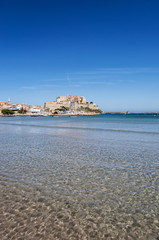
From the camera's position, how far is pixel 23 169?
8516 mm

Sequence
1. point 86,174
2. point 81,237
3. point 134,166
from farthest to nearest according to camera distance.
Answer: point 134,166 < point 86,174 < point 81,237

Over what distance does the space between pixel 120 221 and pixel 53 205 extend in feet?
5.92

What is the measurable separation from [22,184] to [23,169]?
1.96 m

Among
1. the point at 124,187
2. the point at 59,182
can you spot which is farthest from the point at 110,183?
the point at 59,182

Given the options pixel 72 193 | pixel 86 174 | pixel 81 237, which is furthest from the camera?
pixel 86 174

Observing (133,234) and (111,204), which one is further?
(111,204)

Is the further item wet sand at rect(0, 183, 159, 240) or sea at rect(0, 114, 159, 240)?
sea at rect(0, 114, 159, 240)

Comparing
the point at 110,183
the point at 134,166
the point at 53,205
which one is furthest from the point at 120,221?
the point at 134,166

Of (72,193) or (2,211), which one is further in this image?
(72,193)

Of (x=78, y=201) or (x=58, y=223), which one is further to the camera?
(x=78, y=201)

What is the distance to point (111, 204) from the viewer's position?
5.35 m

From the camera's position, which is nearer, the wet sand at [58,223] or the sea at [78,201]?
the wet sand at [58,223]

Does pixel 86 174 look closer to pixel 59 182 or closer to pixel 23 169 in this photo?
pixel 59 182

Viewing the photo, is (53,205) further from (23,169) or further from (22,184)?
(23,169)
